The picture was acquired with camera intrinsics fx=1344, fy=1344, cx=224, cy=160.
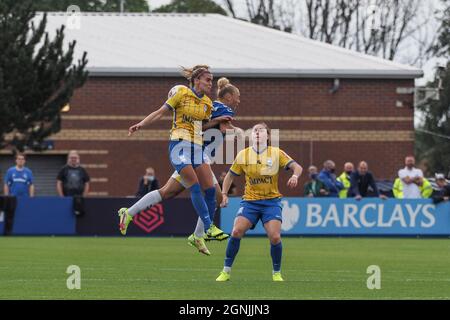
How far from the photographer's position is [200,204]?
56.2 feet

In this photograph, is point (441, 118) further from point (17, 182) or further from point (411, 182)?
point (17, 182)

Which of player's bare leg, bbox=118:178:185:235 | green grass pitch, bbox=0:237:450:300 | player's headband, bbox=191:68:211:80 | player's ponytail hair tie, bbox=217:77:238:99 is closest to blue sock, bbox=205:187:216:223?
player's bare leg, bbox=118:178:185:235

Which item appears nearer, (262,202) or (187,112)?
(262,202)

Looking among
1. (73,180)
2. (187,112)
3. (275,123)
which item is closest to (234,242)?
(187,112)

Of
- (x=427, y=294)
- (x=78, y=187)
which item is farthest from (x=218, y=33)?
(x=427, y=294)

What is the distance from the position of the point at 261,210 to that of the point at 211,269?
2.78m

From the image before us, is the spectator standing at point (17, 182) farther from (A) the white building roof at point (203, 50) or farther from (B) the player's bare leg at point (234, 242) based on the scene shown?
(B) the player's bare leg at point (234, 242)

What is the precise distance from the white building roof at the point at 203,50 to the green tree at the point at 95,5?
16.0m

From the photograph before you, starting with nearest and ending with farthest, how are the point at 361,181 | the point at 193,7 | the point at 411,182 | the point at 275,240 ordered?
the point at 275,240
the point at 361,181
the point at 411,182
the point at 193,7

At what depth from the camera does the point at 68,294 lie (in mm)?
13742

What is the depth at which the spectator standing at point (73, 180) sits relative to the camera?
32.2m

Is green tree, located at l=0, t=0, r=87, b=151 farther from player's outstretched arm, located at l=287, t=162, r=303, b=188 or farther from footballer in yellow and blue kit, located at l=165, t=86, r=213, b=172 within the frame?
player's outstretched arm, located at l=287, t=162, r=303, b=188

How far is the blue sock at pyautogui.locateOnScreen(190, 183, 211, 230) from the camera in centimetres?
1703

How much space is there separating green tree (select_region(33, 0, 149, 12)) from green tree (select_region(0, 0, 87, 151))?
1098 inches
